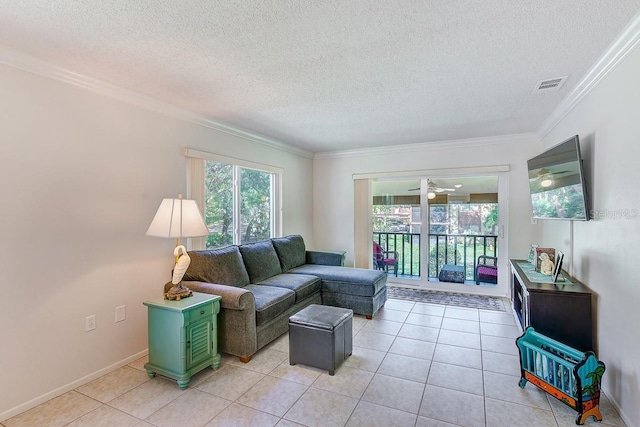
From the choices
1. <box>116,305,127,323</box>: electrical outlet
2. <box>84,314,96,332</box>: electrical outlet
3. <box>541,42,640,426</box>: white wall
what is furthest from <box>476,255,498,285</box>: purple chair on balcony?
<box>84,314,96,332</box>: electrical outlet

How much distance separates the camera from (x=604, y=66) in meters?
2.18

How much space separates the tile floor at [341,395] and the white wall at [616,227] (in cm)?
35

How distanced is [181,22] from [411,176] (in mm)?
3994

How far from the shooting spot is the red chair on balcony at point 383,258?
5.43 m

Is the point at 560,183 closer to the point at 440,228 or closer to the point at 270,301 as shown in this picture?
the point at 440,228

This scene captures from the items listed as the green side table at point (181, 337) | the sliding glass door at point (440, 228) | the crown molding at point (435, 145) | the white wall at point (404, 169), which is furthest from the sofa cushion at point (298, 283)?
the crown molding at point (435, 145)

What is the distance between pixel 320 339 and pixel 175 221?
151cm

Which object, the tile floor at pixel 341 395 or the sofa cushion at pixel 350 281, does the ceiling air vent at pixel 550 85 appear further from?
the sofa cushion at pixel 350 281

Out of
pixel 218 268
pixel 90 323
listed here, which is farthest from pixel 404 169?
pixel 90 323

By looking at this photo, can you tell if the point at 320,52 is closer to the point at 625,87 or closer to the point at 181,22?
the point at 181,22

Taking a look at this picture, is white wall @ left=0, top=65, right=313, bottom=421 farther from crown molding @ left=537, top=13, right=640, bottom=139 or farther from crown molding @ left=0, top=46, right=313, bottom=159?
crown molding @ left=537, top=13, right=640, bottom=139

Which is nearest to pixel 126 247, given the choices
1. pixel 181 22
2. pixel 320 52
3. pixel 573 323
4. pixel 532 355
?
pixel 181 22

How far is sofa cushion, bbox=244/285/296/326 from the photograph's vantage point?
2838mm

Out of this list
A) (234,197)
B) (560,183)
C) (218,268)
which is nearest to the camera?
(560,183)
